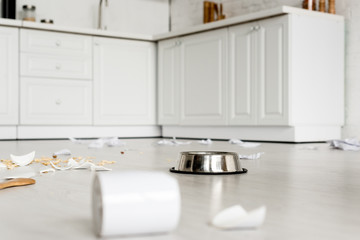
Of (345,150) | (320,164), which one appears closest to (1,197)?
(320,164)

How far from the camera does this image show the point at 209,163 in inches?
57.1

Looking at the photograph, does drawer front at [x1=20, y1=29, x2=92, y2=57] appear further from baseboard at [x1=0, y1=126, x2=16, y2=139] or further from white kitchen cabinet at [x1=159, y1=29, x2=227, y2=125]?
white kitchen cabinet at [x1=159, y1=29, x2=227, y2=125]

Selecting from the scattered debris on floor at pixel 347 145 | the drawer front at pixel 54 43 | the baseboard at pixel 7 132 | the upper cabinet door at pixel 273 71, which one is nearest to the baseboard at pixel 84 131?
the baseboard at pixel 7 132

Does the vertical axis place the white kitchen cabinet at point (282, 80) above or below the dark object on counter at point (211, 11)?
below

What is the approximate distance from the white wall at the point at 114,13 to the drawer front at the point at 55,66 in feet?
2.62

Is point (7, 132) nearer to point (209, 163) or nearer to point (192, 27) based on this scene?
point (192, 27)

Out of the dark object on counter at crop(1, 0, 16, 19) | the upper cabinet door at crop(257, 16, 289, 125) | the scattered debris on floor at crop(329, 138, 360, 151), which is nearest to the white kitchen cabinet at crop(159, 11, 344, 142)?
the upper cabinet door at crop(257, 16, 289, 125)

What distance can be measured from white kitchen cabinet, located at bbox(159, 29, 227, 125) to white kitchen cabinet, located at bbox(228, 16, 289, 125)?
5.6 inches

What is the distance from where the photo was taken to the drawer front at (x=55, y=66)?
432cm

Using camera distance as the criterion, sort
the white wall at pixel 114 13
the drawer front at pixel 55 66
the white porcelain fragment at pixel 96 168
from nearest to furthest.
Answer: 1. the white porcelain fragment at pixel 96 168
2. the drawer front at pixel 55 66
3. the white wall at pixel 114 13

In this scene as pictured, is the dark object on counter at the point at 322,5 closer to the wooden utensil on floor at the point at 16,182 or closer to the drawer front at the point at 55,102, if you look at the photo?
the drawer front at the point at 55,102

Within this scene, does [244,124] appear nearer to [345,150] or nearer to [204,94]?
[204,94]

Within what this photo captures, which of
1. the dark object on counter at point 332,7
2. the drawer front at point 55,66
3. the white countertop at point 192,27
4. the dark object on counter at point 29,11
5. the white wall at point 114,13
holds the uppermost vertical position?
the white wall at point 114,13

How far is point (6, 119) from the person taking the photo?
13.9 ft
